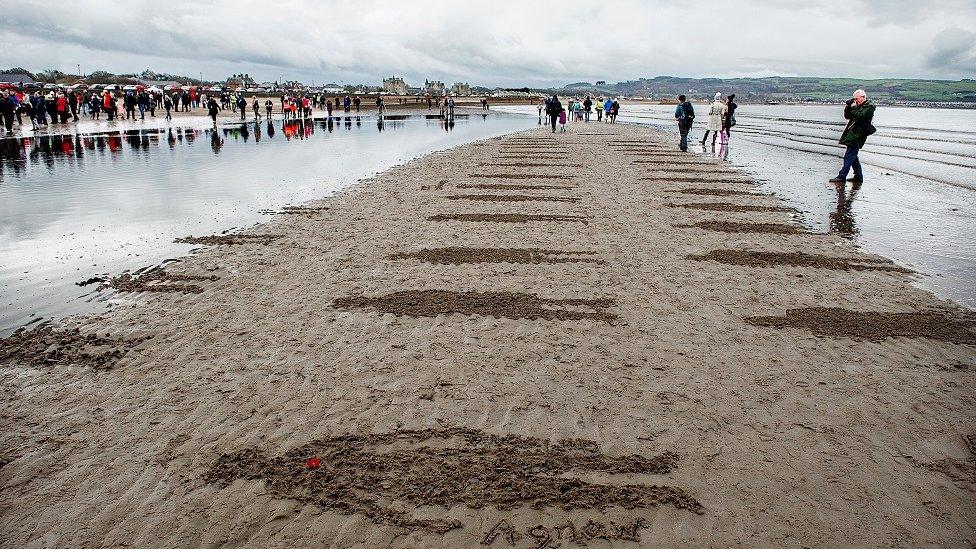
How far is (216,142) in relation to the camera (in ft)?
88.8

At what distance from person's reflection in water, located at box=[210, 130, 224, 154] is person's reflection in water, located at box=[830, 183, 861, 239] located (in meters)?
21.7

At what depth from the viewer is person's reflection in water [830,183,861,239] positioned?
10.4 metres

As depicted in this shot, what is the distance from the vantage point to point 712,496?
11.0 ft

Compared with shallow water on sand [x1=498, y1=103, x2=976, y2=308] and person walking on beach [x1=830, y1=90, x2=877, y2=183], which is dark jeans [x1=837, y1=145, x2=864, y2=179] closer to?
person walking on beach [x1=830, y1=90, x2=877, y2=183]

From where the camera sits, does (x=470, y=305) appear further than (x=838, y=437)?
Yes

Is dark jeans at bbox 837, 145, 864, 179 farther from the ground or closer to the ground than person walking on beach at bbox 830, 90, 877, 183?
closer to the ground

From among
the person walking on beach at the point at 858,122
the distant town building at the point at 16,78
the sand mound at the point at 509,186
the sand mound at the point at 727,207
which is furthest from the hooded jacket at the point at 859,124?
the distant town building at the point at 16,78

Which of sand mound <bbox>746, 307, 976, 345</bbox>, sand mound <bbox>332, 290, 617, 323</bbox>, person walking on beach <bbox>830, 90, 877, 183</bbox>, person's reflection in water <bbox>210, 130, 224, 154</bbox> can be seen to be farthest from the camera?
person's reflection in water <bbox>210, 130, 224, 154</bbox>

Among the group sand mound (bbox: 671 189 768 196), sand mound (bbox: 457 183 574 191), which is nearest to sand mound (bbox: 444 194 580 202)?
sand mound (bbox: 457 183 574 191)

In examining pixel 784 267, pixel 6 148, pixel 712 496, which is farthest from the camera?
pixel 6 148

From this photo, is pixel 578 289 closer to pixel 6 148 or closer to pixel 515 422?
pixel 515 422

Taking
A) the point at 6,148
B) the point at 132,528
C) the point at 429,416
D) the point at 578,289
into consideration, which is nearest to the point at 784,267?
the point at 578,289

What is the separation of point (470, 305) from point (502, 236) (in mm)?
3395

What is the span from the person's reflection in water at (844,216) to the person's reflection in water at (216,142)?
21743 millimetres
